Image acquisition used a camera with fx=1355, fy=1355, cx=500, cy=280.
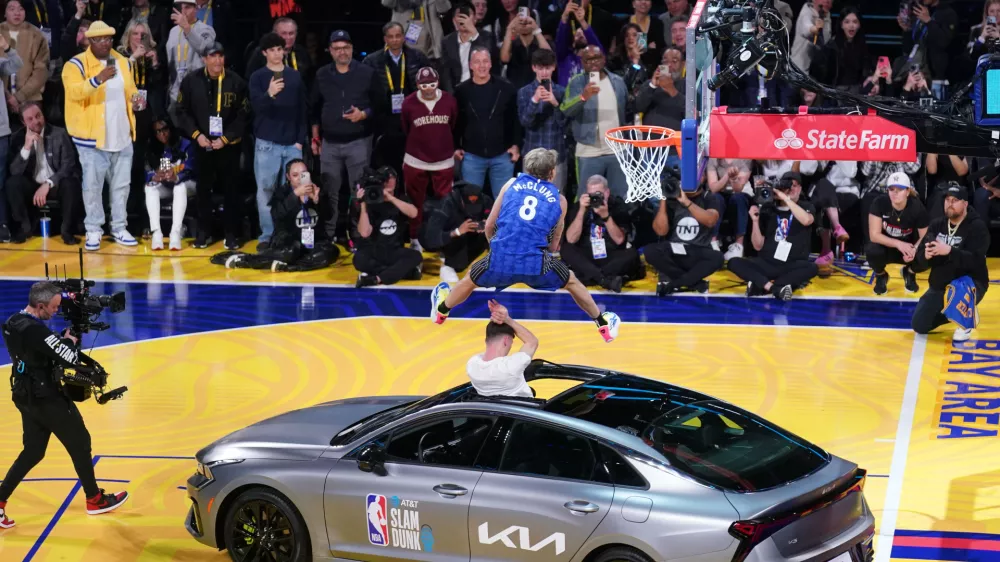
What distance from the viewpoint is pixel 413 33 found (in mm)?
Answer: 18000

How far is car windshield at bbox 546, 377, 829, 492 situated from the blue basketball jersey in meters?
2.17

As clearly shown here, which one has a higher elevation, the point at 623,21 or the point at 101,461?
the point at 623,21

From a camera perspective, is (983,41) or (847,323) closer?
(847,323)

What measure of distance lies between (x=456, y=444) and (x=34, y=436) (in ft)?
10.7

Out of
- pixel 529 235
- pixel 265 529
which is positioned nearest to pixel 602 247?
pixel 529 235

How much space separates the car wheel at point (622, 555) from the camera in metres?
7.42

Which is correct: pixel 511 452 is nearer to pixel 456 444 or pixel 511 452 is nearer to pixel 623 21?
pixel 456 444

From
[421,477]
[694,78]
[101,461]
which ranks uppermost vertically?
[694,78]

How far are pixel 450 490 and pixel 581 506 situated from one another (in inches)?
33.9

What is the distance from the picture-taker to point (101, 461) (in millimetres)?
10984

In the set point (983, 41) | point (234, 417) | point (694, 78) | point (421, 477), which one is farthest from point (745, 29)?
point (983, 41)

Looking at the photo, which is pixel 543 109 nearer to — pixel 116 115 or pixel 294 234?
pixel 294 234

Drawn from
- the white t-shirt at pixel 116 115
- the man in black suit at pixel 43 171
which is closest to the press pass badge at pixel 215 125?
the white t-shirt at pixel 116 115

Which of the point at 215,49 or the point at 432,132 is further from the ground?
the point at 215,49
